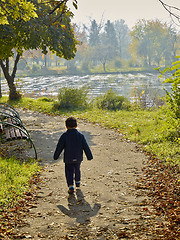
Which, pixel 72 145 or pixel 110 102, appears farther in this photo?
pixel 110 102

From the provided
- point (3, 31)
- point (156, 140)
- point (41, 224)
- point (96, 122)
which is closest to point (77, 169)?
point (41, 224)

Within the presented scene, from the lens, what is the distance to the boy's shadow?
4285 millimetres

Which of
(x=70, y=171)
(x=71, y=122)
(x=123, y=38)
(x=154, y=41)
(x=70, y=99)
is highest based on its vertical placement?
(x=123, y=38)

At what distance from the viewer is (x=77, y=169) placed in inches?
213

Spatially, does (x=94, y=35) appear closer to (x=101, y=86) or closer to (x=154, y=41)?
(x=154, y=41)

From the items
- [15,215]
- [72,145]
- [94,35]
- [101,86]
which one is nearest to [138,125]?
[72,145]

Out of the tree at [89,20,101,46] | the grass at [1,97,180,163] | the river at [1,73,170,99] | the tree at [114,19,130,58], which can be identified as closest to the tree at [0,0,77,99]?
the grass at [1,97,180,163]

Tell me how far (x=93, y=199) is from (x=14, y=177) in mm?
1710

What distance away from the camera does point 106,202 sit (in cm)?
492

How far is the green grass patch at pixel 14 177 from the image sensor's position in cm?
490

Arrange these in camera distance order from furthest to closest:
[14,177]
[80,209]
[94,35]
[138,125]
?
[94,35], [138,125], [14,177], [80,209]

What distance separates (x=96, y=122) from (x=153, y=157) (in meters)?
5.74

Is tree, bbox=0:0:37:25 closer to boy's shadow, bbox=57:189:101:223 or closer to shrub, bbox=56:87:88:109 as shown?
boy's shadow, bbox=57:189:101:223

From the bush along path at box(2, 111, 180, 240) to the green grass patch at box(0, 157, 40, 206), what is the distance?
0.21 metres
